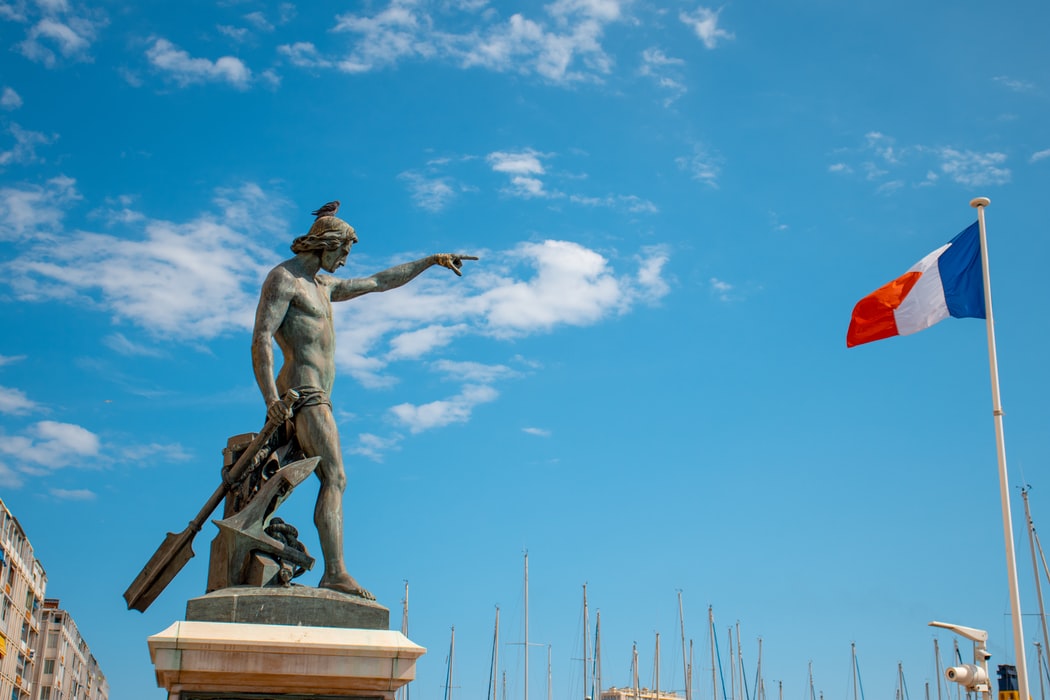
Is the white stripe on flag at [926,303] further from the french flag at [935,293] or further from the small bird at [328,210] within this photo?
the small bird at [328,210]

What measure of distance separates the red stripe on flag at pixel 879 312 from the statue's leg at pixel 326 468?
9131 mm

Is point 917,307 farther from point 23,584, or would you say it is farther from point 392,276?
point 23,584

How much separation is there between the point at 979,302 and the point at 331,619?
10974mm

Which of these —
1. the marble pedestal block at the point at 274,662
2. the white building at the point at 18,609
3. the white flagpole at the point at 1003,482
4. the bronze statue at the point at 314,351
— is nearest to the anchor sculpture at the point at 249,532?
the bronze statue at the point at 314,351

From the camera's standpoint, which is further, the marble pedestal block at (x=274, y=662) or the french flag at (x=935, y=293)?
the french flag at (x=935, y=293)

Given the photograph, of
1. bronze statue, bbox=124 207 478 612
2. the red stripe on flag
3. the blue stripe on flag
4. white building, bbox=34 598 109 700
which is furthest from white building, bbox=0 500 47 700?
the blue stripe on flag

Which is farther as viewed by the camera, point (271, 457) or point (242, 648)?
point (271, 457)

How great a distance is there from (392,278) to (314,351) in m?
1.41

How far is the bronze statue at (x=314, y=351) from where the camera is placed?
1104cm

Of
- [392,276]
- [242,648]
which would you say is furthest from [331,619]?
[392,276]

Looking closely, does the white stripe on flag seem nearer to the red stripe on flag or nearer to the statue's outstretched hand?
the red stripe on flag

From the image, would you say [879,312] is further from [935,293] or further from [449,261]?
[449,261]

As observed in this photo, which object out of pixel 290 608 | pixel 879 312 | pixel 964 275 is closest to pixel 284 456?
pixel 290 608

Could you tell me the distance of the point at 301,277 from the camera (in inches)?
462
